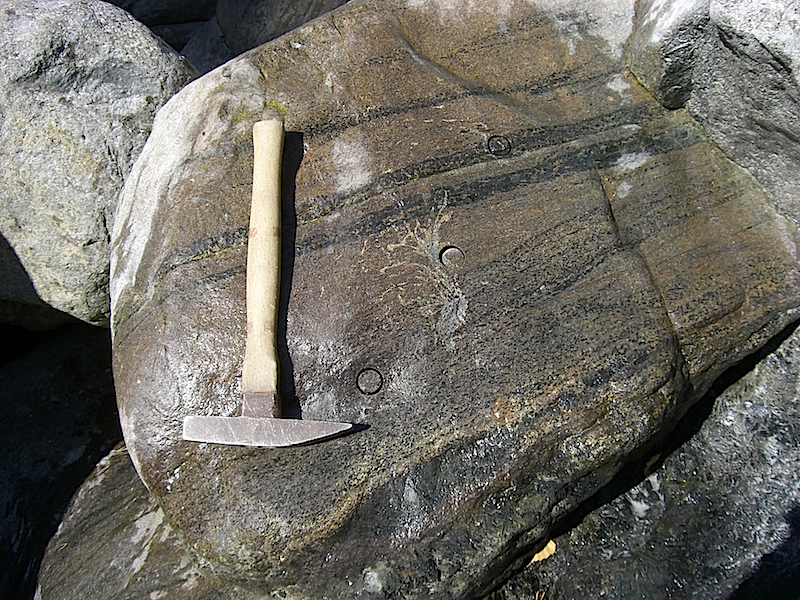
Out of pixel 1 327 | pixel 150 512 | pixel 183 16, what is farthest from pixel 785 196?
pixel 183 16

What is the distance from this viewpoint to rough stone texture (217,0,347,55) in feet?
13.9

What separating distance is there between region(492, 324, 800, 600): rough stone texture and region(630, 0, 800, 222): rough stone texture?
0.64m

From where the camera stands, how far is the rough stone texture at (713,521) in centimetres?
207

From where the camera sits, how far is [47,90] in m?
2.49

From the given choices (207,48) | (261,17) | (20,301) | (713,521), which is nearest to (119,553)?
(20,301)

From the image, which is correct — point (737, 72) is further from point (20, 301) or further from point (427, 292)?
point (20, 301)

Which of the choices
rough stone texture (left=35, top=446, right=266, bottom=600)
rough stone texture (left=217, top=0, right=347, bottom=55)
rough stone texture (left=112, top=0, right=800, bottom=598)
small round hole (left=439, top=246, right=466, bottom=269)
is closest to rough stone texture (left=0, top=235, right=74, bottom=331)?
rough stone texture (left=112, top=0, right=800, bottom=598)

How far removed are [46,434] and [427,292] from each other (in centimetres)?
182

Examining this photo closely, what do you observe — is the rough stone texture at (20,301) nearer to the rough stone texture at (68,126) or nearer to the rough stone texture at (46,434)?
the rough stone texture at (68,126)

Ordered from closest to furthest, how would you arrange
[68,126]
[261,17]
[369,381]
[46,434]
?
[369,381]
[68,126]
[46,434]
[261,17]

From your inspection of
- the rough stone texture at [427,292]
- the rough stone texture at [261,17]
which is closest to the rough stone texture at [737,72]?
the rough stone texture at [427,292]

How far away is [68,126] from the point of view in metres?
2.49

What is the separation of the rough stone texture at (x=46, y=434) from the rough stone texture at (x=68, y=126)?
1.70ft

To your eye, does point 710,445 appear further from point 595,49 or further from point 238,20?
point 238,20
